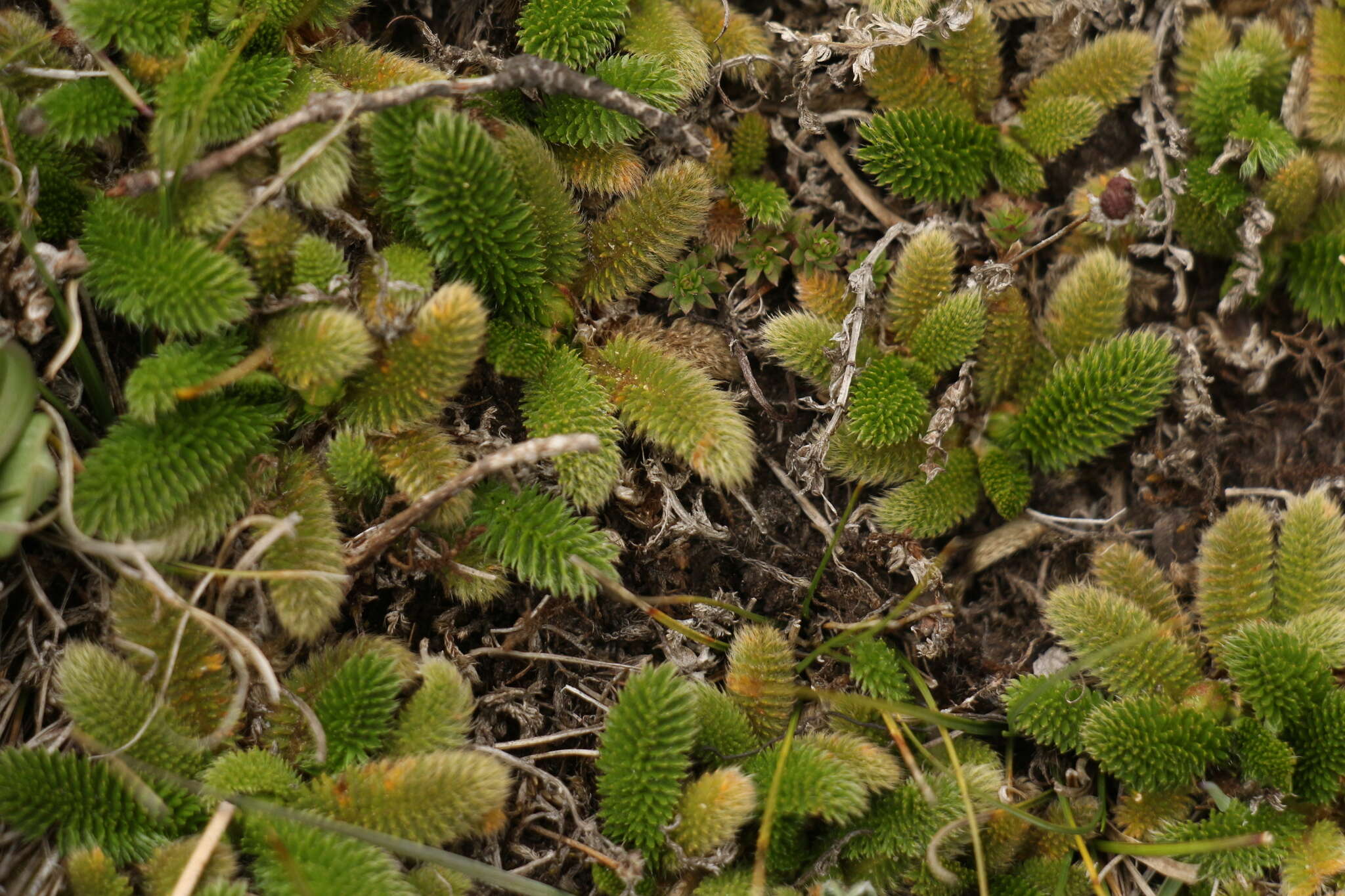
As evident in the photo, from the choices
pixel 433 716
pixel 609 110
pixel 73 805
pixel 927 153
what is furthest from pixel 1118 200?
pixel 73 805

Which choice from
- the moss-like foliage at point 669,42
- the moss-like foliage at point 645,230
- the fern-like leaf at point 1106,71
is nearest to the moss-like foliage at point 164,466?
the moss-like foliage at point 645,230

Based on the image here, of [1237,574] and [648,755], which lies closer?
[648,755]

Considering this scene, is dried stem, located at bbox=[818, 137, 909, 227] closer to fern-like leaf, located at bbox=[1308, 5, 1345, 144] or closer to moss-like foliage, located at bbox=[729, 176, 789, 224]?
moss-like foliage, located at bbox=[729, 176, 789, 224]

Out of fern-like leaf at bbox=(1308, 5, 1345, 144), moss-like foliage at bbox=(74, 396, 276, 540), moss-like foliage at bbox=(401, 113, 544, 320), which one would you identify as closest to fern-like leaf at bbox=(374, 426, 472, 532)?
moss-like foliage at bbox=(74, 396, 276, 540)

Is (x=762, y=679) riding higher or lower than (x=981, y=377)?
lower

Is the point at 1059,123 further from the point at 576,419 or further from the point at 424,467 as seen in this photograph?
the point at 424,467

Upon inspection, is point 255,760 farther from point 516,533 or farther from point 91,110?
point 91,110

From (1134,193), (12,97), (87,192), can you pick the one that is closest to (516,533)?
(87,192)
